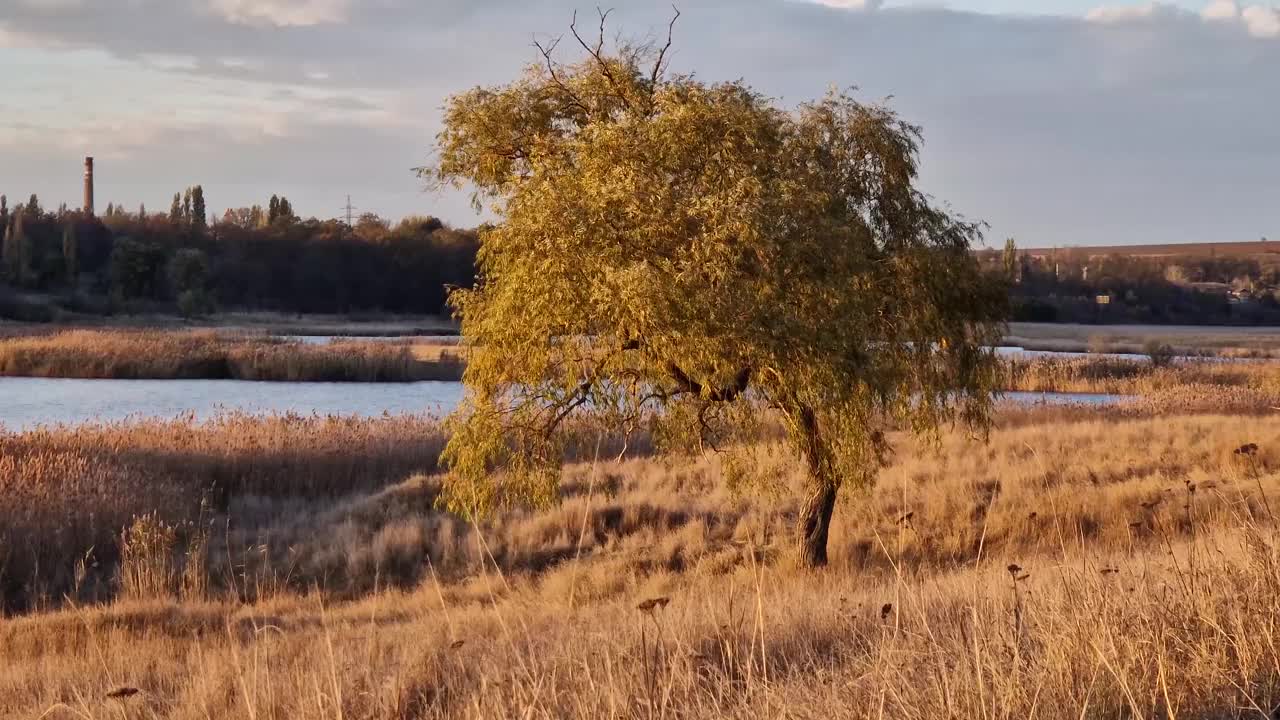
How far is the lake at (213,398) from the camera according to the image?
113ft

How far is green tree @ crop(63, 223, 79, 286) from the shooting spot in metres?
84.8

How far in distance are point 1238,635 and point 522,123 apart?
9808 mm

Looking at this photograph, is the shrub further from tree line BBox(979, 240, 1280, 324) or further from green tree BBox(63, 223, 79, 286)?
green tree BBox(63, 223, 79, 286)

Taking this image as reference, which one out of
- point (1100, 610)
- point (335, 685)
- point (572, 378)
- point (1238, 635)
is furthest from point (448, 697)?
point (572, 378)

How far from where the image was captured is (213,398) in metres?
39.9

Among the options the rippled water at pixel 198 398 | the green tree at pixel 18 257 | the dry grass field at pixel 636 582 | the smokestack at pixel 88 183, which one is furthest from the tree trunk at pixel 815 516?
the smokestack at pixel 88 183

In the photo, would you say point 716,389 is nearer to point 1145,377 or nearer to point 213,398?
point 213,398

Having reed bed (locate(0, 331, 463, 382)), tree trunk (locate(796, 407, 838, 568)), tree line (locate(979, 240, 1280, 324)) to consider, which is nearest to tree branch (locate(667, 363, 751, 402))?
tree trunk (locate(796, 407, 838, 568))

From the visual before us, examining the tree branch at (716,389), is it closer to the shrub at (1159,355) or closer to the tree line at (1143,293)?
the shrub at (1159,355)

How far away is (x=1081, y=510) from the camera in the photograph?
15469 millimetres

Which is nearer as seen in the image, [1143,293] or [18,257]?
[18,257]

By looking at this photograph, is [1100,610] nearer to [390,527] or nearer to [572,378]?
[572,378]

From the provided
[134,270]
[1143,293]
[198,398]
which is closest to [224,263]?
[134,270]

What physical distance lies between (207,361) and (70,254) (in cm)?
4427
